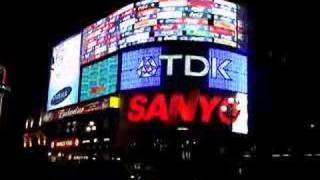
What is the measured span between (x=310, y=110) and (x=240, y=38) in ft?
25.2

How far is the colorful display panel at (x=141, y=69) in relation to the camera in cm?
3512

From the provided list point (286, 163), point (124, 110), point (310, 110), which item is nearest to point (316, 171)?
point (286, 163)

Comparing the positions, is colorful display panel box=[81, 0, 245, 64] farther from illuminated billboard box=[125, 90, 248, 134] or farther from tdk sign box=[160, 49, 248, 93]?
illuminated billboard box=[125, 90, 248, 134]

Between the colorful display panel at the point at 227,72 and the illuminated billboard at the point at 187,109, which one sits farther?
the colorful display panel at the point at 227,72

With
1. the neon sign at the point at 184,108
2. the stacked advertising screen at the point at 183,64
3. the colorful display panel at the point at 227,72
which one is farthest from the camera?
the colorful display panel at the point at 227,72

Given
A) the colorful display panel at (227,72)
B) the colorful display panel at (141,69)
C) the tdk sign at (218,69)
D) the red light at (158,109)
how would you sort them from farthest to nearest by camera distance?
the colorful display panel at (141,69), the colorful display panel at (227,72), the tdk sign at (218,69), the red light at (158,109)

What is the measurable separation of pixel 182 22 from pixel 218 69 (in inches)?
161

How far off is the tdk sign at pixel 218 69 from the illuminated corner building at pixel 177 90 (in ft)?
0.23

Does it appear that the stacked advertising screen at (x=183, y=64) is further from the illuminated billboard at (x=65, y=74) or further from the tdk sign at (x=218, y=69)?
the illuminated billboard at (x=65, y=74)

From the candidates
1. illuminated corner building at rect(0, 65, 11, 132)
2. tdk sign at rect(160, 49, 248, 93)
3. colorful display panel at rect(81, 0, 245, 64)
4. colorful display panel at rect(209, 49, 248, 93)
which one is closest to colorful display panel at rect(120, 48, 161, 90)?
tdk sign at rect(160, 49, 248, 93)

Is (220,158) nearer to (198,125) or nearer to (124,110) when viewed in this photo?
(198,125)

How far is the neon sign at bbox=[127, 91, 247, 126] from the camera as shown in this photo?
34062 millimetres

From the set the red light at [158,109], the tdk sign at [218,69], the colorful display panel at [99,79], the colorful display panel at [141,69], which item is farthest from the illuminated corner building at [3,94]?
the colorful display panel at [99,79]

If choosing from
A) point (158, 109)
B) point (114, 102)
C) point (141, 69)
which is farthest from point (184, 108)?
point (114, 102)
